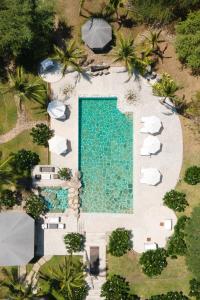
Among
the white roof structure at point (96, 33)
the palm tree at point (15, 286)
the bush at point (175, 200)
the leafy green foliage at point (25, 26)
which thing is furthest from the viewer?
the white roof structure at point (96, 33)

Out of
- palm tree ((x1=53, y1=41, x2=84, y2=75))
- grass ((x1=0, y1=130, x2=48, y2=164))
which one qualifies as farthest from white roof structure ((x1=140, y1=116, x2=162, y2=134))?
grass ((x1=0, y1=130, x2=48, y2=164))

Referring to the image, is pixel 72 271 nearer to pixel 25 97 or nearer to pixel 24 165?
pixel 24 165

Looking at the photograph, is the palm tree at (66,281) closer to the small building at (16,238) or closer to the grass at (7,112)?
the small building at (16,238)

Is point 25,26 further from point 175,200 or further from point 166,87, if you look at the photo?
point 175,200

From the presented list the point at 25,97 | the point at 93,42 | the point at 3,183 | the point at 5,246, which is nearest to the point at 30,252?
the point at 5,246

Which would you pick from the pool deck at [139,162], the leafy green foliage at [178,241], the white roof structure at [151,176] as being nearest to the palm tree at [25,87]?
the pool deck at [139,162]
